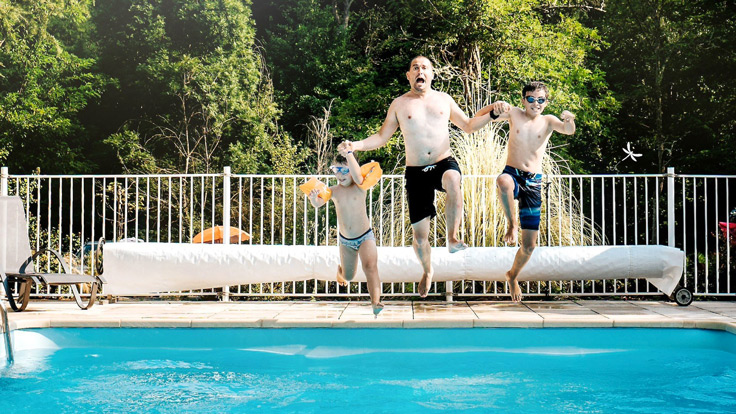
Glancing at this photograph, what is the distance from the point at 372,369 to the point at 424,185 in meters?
3.15

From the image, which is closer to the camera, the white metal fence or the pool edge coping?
the pool edge coping

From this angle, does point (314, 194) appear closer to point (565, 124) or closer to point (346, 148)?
point (346, 148)

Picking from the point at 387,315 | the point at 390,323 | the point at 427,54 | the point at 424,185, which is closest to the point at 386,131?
the point at 424,185

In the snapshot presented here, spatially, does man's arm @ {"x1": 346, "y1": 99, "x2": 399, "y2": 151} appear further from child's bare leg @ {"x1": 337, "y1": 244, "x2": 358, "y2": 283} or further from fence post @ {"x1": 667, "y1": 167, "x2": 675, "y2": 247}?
fence post @ {"x1": 667, "y1": 167, "x2": 675, "y2": 247}

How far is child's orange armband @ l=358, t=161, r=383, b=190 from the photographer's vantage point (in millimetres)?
2828

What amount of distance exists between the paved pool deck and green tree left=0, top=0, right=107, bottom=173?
505 inches

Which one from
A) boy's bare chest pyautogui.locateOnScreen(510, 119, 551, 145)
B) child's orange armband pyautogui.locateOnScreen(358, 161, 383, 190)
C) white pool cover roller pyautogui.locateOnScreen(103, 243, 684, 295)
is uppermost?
boy's bare chest pyautogui.locateOnScreen(510, 119, 551, 145)

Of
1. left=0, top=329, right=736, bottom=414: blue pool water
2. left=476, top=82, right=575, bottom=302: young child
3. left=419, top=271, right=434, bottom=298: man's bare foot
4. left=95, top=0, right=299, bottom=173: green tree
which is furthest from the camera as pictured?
left=95, top=0, right=299, bottom=173: green tree

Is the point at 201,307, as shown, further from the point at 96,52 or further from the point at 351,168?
the point at 96,52

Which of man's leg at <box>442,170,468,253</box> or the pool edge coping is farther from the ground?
man's leg at <box>442,170,468,253</box>

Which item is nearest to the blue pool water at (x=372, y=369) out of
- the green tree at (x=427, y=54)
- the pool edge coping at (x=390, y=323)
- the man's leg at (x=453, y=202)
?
the pool edge coping at (x=390, y=323)

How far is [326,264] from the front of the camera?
6914 millimetres

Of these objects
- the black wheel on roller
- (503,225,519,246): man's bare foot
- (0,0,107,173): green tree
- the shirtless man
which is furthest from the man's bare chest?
(0,0,107,173): green tree

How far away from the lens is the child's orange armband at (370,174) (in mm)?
2828
